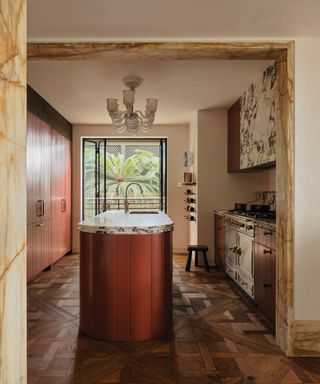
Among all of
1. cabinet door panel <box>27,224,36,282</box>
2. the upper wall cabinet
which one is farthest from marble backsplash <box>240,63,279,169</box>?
cabinet door panel <box>27,224,36,282</box>

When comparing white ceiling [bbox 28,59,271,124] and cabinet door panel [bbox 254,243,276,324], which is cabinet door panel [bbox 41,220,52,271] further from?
cabinet door panel [bbox 254,243,276,324]

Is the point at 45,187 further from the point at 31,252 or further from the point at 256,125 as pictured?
the point at 256,125

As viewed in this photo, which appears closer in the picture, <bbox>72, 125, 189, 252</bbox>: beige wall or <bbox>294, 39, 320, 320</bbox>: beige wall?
<bbox>294, 39, 320, 320</bbox>: beige wall

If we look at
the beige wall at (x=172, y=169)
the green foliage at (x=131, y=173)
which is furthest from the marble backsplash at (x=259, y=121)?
the green foliage at (x=131, y=173)

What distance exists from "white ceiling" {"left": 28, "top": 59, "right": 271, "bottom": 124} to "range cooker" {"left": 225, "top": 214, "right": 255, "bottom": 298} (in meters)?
1.62

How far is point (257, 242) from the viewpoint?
10.2 feet

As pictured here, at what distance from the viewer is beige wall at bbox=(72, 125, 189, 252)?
6.27m

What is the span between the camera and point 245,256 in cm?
350

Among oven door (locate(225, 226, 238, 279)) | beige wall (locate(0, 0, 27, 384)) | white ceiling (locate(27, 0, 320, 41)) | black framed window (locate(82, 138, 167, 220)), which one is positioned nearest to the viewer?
beige wall (locate(0, 0, 27, 384))

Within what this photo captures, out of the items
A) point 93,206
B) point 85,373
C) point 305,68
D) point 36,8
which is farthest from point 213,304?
point 93,206

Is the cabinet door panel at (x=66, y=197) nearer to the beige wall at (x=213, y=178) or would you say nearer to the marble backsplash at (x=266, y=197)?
the beige wall at (x=213, y=178)

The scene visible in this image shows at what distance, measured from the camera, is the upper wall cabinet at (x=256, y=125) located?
325 cm

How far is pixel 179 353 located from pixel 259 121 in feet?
8.35

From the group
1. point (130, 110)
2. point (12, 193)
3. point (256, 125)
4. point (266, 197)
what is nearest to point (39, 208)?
point (130, 110)
